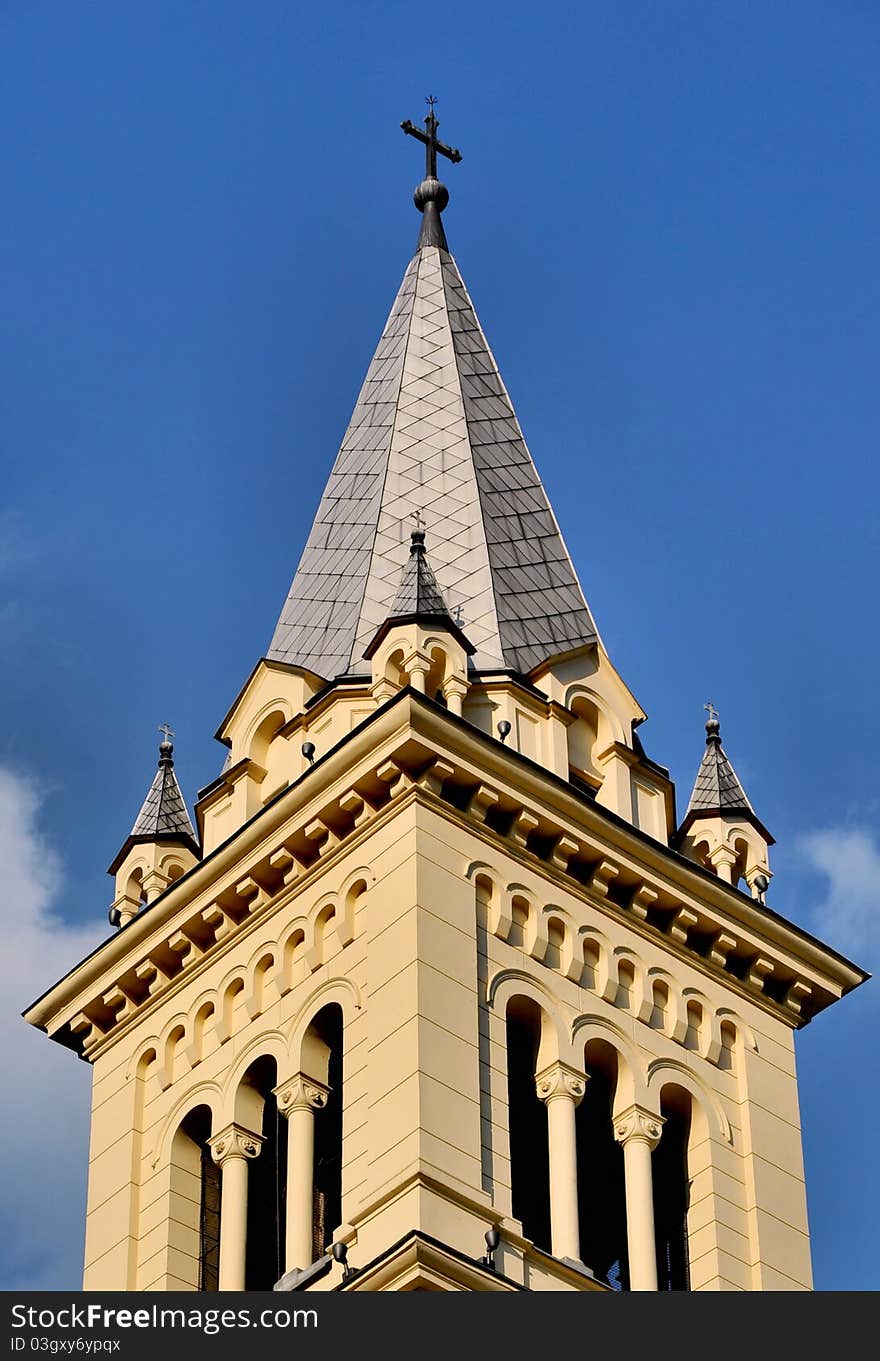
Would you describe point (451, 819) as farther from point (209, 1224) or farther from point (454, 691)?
point (209, 1224)

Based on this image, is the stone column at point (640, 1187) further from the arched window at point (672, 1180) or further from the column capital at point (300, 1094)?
the column capital at point (300, 1094)

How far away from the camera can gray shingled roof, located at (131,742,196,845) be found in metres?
52.7

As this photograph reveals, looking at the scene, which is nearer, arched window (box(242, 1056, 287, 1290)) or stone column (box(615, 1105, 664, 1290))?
stone column (box(615, 1105, 664, 1290))

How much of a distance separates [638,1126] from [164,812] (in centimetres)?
849

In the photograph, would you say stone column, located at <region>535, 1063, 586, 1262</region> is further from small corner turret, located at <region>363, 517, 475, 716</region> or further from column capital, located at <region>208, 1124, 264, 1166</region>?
small corner turret, located at <region>363, 517, 475, 716</region>

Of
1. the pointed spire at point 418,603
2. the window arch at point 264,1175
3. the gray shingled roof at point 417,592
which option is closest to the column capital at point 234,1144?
the window arch at point 264,1175

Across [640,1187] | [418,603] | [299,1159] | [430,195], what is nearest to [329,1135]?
[299,1159]

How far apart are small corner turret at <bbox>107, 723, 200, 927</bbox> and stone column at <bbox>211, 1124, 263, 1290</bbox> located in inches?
172

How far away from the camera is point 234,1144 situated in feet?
157

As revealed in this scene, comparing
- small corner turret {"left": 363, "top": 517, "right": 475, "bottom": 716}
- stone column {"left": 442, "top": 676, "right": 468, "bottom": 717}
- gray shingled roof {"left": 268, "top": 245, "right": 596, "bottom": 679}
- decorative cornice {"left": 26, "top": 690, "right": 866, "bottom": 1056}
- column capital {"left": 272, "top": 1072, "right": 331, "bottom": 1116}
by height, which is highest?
gray shingled roof {"left": 268, "top": 245, "right": 596, "bottom": 679}

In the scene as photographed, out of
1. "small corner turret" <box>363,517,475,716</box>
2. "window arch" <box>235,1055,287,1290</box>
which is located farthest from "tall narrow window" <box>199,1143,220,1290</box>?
"small corner turret" <box>363,517,475,716</box>
